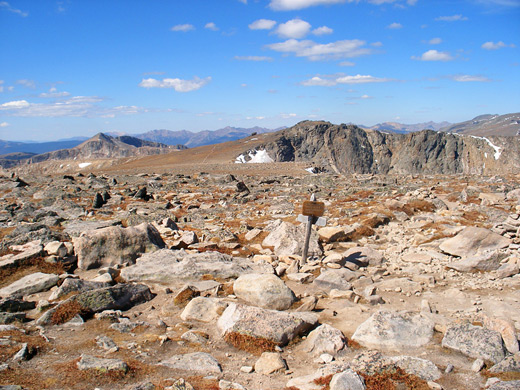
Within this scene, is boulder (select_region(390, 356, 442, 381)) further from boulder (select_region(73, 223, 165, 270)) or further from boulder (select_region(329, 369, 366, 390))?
boulder (select_region(73, 223, 165, 270))

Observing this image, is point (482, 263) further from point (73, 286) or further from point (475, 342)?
point (73, 286)

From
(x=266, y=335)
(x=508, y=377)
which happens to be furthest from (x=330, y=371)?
(x=508, y=377)

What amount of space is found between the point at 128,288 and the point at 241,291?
317cm

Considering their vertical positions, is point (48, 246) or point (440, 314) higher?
point (48, 246)

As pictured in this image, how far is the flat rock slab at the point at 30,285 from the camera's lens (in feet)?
33.8

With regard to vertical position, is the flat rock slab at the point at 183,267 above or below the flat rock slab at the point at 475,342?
above

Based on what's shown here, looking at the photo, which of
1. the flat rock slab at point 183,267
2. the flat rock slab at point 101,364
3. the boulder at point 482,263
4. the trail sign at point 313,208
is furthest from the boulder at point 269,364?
Result: the boulder at point 482,263

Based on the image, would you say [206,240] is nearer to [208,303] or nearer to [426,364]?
[208,303]

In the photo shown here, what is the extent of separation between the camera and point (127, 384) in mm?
6016

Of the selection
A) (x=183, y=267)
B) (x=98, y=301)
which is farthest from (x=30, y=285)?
(x=183, y=267)

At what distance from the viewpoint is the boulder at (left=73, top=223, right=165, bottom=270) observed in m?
12.5

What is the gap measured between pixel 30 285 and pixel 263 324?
7352 mm

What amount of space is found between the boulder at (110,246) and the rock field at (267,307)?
37mm

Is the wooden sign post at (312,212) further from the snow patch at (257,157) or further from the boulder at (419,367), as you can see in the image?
the snow patch at (257,157)
